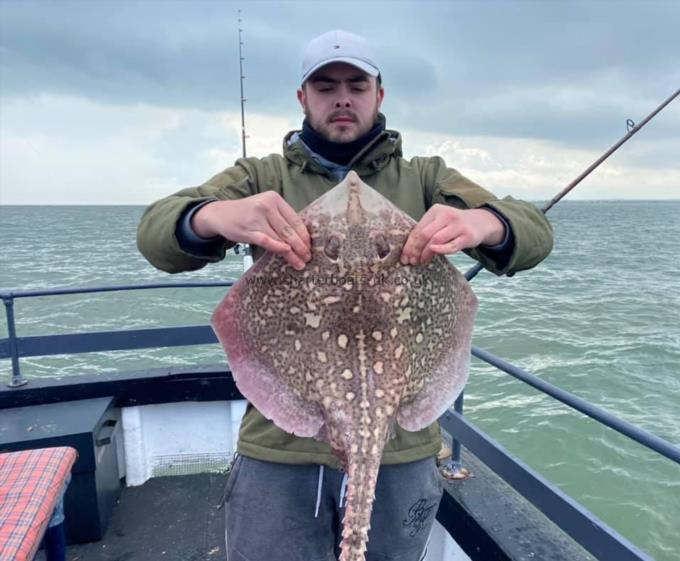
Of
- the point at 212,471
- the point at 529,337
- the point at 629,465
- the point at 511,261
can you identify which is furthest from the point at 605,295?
the point at 511,261

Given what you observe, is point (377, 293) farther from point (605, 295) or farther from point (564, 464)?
point (605, 295)

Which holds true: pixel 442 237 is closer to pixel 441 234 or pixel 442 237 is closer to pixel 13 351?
pixel 441 234

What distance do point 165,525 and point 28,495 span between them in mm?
1890

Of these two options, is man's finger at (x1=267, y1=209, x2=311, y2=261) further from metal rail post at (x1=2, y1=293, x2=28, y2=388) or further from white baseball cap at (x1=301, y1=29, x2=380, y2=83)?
metal rail post at (x1=2, y1=293, x2=28, y2=388)

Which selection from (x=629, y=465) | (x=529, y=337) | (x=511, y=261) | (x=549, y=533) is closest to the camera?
(x=511, y=261)

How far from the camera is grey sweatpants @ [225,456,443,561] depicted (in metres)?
2.05

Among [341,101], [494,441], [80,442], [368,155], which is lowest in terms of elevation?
[80,442]

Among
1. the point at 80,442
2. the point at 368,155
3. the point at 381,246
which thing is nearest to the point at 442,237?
the point at 381,246

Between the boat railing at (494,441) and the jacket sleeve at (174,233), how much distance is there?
1665mm

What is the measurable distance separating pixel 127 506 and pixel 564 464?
24.6ft

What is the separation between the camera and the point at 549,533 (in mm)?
2693

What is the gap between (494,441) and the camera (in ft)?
9.71

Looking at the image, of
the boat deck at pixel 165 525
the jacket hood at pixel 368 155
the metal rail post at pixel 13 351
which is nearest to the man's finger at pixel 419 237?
the jacket hood at pixel 368 155

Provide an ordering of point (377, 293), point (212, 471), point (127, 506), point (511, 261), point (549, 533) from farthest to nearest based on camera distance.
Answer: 1. point (212, 471)
2. point (127, 506)
3. point (549, 533)
4. point (511, 261)
5. point (377, 293)
